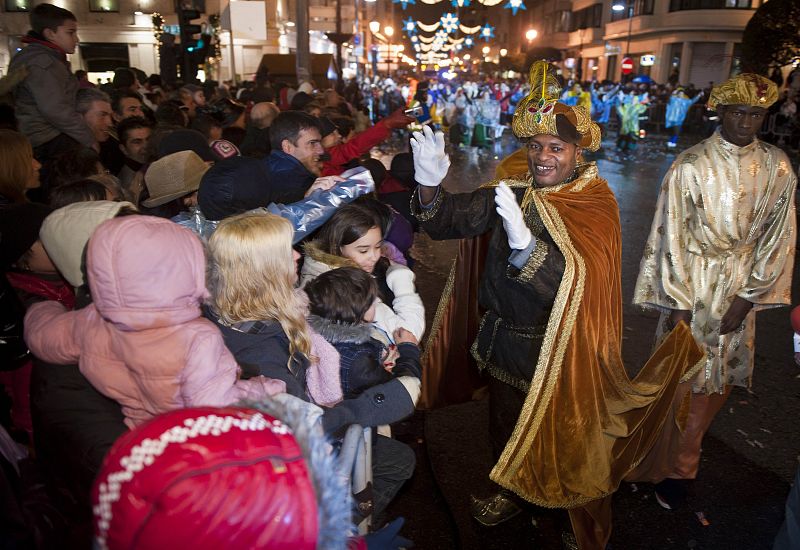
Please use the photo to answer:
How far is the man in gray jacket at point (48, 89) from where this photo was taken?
5102 millimetres

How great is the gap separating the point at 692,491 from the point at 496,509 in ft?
3.92

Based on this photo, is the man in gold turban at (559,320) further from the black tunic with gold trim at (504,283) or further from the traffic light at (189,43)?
the traffic light at (189,43)

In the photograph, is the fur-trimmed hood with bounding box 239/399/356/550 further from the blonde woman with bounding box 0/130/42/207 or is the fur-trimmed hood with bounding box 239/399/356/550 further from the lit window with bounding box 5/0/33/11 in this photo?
the lit window with bounding box 5/0/33/11

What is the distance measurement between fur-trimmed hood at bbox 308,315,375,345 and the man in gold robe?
1.83 meters

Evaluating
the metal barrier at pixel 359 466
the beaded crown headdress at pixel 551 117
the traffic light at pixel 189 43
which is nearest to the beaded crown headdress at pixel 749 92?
the beaded crown headdress at pixel 551 117

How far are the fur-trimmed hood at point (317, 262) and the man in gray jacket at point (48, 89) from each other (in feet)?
10.0

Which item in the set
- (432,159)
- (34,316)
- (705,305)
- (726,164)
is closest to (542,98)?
(432,159)

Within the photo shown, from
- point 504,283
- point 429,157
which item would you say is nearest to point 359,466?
point 504,283

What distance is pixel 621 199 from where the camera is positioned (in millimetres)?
12039

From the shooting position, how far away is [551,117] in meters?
2.89

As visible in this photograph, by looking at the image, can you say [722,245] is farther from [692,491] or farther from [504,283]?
[692,491]

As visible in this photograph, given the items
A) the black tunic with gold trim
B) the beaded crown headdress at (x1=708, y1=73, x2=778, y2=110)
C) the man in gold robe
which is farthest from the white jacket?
the beaded crown headdress at (x1=708, y1=73, x2=778, y2=110)

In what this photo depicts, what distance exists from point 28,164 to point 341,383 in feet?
8.13

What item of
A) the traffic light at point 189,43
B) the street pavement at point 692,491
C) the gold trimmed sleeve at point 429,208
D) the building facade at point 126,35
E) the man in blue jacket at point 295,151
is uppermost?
the building facade at point 126,35
